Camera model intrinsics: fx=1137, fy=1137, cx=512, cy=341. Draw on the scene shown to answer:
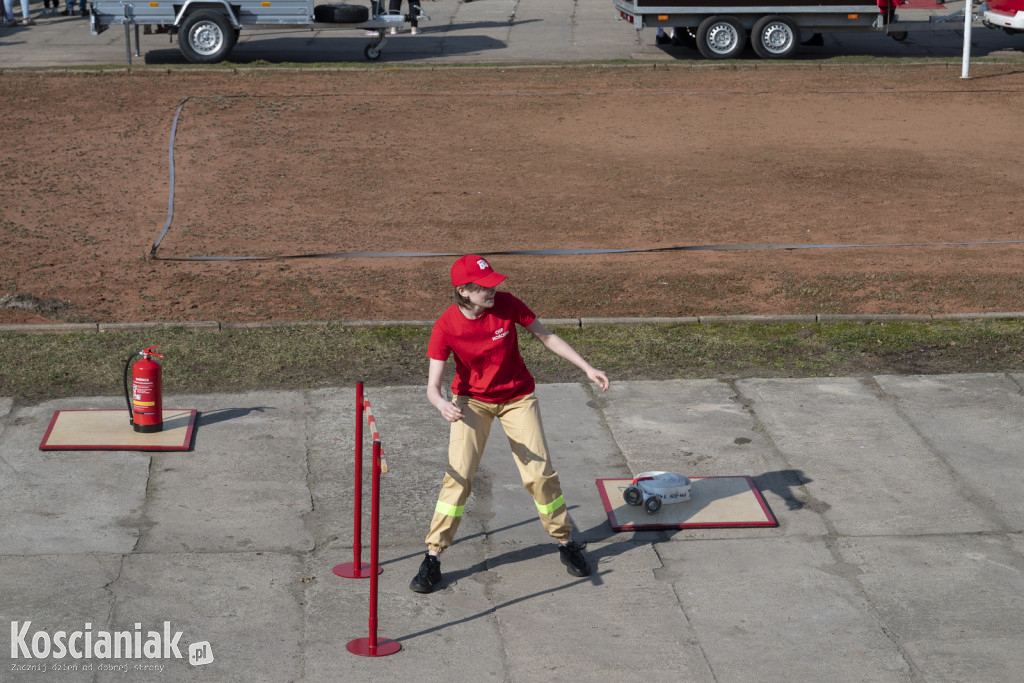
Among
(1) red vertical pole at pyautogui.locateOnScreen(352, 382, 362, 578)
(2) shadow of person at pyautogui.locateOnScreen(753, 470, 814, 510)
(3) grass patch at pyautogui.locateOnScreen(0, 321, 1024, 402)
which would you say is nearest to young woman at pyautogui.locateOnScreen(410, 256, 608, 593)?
(1) red vertical pole at pyautogui.locateOnScreen(352, 382, 362, 578)

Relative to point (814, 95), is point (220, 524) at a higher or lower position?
lower

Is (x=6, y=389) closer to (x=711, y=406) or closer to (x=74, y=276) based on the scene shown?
(x=74, y=276)

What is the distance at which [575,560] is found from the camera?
6750mm

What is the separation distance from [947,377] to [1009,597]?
138 inches

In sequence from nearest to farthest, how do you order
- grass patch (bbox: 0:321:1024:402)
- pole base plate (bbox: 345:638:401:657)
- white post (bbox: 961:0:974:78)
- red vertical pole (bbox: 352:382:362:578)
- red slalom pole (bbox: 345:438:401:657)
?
red slalom pole (bbox: 345:438:401:657) → pole base plate (bbox: 345:638:401:657) → red vertical pole (bbox: 352:382:362:578) → grass patch (bbox: 0:321:1024:402) → white post (bbox: 961:0:974:78)

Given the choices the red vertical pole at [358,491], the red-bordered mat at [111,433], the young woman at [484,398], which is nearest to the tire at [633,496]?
the young woman at [484,398]

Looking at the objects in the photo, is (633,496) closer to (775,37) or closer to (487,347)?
(487,347)

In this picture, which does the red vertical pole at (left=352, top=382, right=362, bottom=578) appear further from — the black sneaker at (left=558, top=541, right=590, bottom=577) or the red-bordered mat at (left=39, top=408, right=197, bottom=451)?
the red-bordered mat at (left=39, top=408, right=197, bottom=451)

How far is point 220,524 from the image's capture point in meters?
7.27

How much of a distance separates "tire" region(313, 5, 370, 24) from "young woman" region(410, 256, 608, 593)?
16210 millimetres

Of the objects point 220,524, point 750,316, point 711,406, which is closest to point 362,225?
point 750,316

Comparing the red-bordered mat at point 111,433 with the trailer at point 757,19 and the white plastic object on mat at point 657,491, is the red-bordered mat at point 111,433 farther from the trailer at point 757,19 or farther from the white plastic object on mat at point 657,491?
the trailer at point 757,19

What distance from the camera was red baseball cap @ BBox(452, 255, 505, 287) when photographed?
6.16 meters

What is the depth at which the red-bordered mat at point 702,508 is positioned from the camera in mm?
7344
